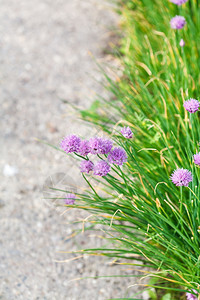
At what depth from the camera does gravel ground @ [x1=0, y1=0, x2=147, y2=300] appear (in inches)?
80.7

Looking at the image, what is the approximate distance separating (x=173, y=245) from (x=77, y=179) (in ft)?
3.28

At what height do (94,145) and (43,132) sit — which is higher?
(43,132)

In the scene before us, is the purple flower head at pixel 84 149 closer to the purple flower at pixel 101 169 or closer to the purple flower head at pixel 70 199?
the purple flower at pixel 101 169

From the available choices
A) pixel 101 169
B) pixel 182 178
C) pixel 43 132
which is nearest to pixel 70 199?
pixel 101 169

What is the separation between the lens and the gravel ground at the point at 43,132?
2.05 m

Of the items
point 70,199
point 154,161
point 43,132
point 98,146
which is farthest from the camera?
point 43,132

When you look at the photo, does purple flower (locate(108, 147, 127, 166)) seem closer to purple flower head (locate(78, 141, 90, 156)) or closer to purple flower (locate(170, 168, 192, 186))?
purple flower head (locate(78, 141, 90, 156))

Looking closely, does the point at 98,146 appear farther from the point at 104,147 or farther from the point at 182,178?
the point at 182,178

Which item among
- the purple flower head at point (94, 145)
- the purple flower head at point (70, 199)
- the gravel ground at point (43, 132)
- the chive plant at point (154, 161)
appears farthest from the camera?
the gravel ground at point (43, 132)

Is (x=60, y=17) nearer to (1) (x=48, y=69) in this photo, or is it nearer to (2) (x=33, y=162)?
(1) (x=48, y=69)

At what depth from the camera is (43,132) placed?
2.98 m

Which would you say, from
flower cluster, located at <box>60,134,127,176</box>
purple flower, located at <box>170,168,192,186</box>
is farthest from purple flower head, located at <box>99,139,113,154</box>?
purple flower, located at <box>170,168,192,186</box>

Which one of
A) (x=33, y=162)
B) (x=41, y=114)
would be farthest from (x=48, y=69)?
(x=33, y=162)

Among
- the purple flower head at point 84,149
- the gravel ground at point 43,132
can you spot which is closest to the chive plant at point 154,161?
the purple flower head at point 84,149
